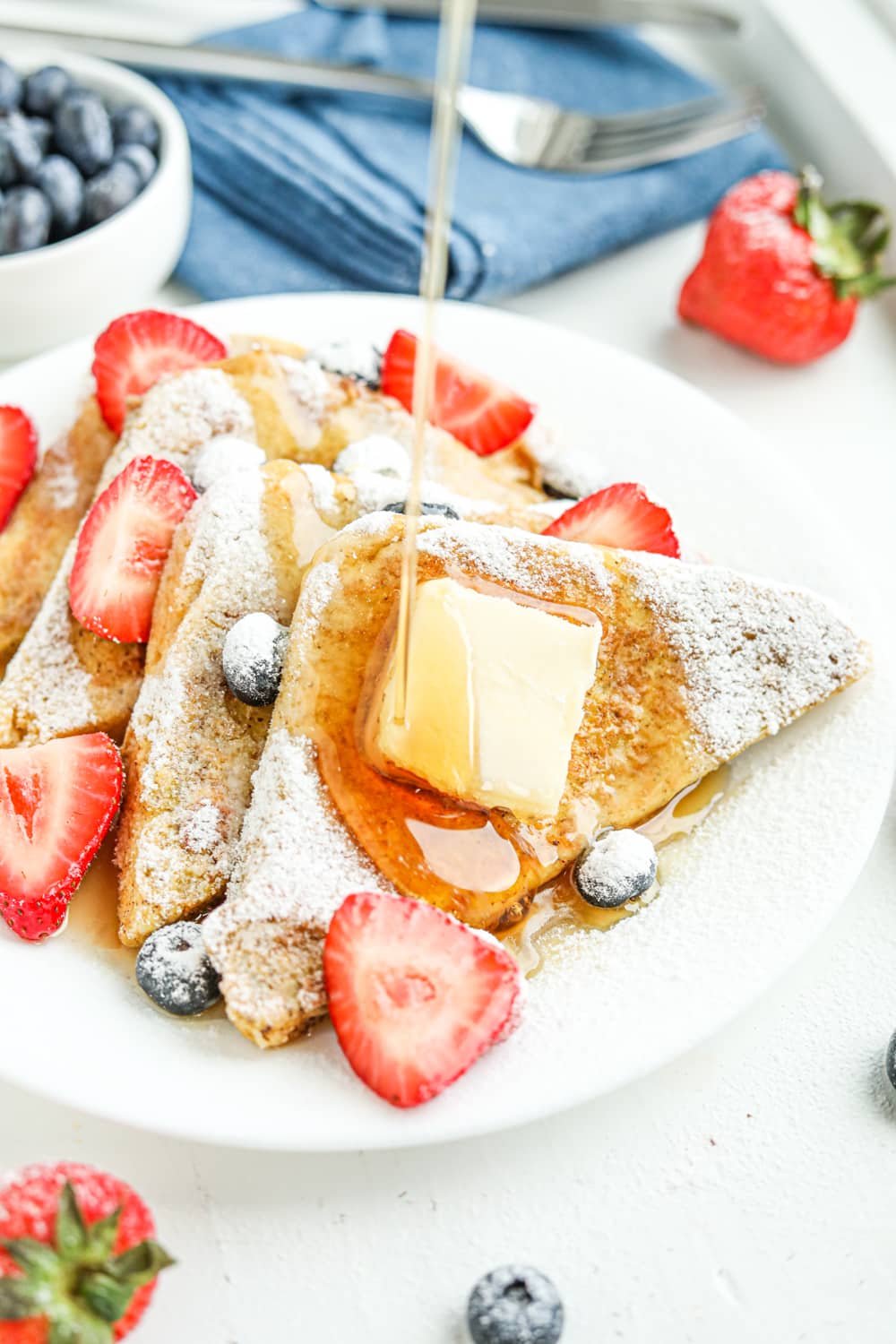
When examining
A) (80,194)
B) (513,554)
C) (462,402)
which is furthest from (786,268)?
(80,194)

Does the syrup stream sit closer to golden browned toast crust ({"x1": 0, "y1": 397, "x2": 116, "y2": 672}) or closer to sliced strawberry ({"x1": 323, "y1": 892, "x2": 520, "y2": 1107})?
sliced strawberry ({"x1": 323, "y1": 892, "x2": 520, "y2": 1107})

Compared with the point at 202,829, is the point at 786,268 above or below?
above

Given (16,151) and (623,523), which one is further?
(16,151)

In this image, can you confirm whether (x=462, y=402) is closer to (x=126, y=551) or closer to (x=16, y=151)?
(x=126, y=551)

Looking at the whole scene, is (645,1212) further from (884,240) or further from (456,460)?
(884,240)

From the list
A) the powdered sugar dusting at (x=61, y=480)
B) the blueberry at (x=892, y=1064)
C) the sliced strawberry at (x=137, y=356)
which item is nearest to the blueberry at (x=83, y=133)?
the sliced strawberry at (x=137, y=356)

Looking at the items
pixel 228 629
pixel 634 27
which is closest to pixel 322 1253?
pixel 228 629
